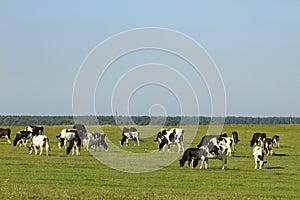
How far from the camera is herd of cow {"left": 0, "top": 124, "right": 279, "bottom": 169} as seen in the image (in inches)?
1339

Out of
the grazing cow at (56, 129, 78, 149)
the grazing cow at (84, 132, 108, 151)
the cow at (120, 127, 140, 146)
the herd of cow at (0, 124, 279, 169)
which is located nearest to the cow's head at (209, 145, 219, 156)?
the herd of cow at (0, 124, 279, 169)

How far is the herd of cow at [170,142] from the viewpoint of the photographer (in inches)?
1339

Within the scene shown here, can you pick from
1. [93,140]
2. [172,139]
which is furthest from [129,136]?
[93,140]

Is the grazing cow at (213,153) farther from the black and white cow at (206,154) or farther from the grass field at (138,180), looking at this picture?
the grass field at (138,180)

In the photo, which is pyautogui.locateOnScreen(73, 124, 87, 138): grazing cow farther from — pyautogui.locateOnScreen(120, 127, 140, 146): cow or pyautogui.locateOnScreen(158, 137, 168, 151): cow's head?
pyautogui.locateOnScreen(158, 137, 168, 151): cow's head

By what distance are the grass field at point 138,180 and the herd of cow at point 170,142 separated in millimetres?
768

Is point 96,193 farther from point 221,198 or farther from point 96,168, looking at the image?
point 96,168

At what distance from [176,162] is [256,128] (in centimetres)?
Result: 5774

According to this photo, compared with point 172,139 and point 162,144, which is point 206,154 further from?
point 172,139

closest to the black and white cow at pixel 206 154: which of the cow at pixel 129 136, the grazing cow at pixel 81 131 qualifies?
the grazing cow at pixel 81 131

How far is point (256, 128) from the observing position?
93750 millimetres

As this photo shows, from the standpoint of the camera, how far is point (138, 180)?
26984 millimetres

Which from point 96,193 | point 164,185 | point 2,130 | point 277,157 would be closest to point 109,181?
point 164,185

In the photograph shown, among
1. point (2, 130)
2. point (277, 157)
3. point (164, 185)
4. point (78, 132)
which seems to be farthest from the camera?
point (2, 130)
